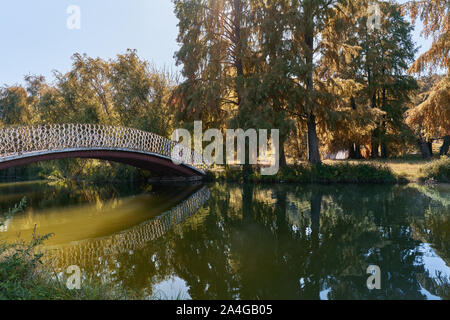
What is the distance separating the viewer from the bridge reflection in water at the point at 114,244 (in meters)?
6.54

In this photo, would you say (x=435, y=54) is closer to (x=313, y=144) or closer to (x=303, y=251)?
(x=313, y=144)

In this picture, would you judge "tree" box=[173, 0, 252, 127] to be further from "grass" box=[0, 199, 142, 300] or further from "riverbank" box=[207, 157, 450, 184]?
"grass" box=[0, 199, 142, 300]

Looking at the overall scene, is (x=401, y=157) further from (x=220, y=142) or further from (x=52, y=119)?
(x=52, y=119)

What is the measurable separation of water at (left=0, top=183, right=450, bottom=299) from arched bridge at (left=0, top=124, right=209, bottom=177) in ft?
6.70

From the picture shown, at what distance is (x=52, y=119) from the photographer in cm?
2259

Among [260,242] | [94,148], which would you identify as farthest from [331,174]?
[94,148]

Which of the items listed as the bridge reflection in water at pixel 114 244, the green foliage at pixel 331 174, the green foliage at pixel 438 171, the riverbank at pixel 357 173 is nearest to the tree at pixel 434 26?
the green foliage at pixel 438 171

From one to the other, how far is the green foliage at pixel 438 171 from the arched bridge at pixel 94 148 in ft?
36.9

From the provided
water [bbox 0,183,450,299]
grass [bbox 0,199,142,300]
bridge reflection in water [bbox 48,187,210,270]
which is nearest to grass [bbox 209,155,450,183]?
water [bbox 0,183,450,299]

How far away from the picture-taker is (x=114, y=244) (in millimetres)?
7629

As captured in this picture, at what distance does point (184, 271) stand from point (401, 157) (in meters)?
21.6

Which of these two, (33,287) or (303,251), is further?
(303,251)

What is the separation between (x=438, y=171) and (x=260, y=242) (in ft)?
37.5
